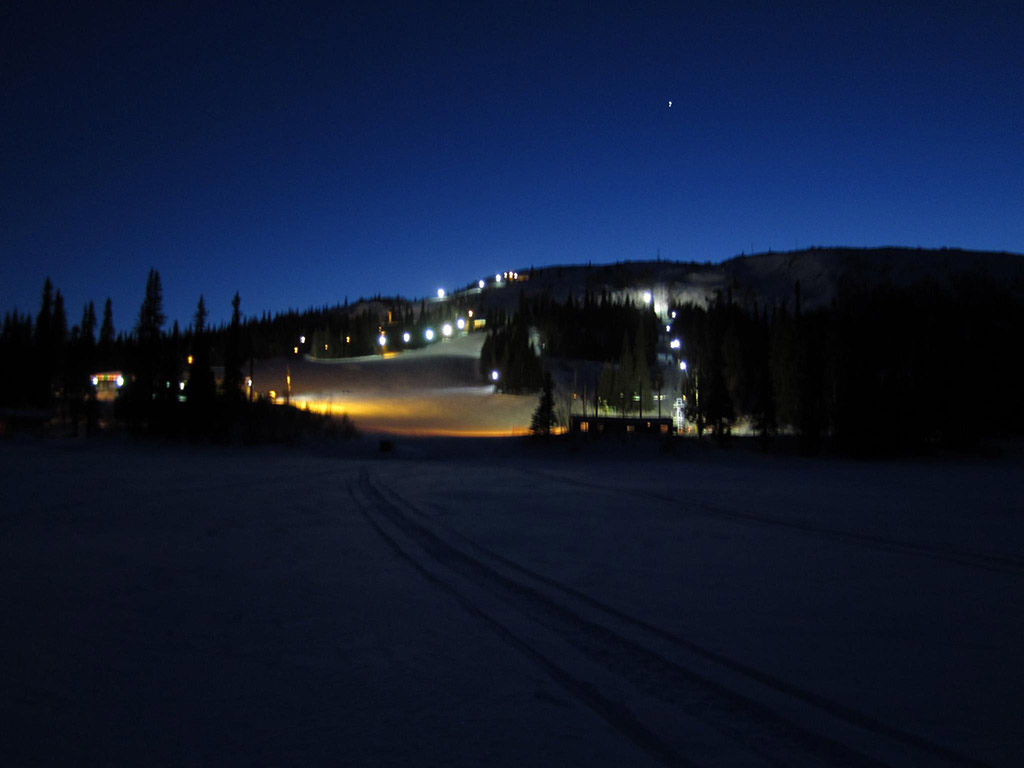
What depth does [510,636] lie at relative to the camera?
5.60 m

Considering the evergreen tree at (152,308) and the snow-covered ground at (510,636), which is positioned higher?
the evergreen tree at (152,308)

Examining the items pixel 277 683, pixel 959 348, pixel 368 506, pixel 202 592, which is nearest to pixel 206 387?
pixel 368 506

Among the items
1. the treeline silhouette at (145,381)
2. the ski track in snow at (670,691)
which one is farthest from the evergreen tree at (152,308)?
the ski track in snow at (670,691)

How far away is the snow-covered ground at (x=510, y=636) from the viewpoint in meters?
3.78

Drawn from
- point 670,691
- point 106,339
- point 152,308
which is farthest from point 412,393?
point 670,691

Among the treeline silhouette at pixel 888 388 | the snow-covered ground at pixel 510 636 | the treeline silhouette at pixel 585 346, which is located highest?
the treeline silhouette at pixel 585 346

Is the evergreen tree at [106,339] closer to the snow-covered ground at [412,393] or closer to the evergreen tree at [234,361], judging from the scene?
the snow-covered ground at [412,393]

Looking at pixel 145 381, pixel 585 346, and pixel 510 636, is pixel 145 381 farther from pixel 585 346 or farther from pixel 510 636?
pixel 585 346

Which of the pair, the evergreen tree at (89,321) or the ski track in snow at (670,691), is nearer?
the ski track in snow at (670,691)

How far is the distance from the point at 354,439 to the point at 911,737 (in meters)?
37.6

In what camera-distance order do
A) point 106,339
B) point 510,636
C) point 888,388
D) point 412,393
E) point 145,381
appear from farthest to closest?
point 106,339, point 412,393, point 145,381, point 888,388, point 510,636

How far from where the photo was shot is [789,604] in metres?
6.56

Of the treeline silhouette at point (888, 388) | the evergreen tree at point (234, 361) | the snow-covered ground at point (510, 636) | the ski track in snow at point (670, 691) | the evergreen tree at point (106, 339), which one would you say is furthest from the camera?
the evergreen tree at point (106, 339)

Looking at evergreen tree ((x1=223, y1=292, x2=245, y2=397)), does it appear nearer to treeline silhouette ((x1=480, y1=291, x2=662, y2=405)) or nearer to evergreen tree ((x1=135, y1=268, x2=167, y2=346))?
evergreen tree ((x1=135, y1=268, x2=167, y2=346))
